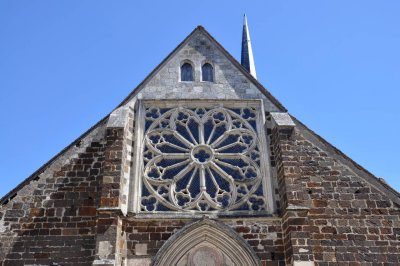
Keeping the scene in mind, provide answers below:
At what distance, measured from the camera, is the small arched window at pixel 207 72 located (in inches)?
526

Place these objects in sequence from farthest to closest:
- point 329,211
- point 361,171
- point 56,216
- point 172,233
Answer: point 361,171
point 329,211
point 56,216
point 172,233

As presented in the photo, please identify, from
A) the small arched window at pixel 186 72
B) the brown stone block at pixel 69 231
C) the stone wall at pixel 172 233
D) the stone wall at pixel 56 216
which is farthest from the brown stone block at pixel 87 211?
the small arched window at pixel 186 72

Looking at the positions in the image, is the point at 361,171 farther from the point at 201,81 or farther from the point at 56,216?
the point at 56,216

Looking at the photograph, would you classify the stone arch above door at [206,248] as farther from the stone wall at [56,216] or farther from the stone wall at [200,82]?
the stone wall at [200,82]

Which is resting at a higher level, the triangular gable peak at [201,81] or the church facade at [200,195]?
the triangular gable peak at [201,81]

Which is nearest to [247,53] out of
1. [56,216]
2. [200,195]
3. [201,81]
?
[201,81]

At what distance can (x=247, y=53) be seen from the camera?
25.9 m

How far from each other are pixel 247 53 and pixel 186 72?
513 inches

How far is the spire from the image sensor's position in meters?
24.6

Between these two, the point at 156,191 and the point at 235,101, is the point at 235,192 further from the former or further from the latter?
the point at 235,101

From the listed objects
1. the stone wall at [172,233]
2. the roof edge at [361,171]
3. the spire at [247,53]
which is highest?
the spire at [247,53]

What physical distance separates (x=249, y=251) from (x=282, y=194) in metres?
1.60

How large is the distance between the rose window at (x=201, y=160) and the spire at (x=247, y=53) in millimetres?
12071

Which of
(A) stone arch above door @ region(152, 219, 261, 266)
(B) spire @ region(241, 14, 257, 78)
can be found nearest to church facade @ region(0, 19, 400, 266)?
(A) stone arch above door @ region(152, 219, 261, 266)
